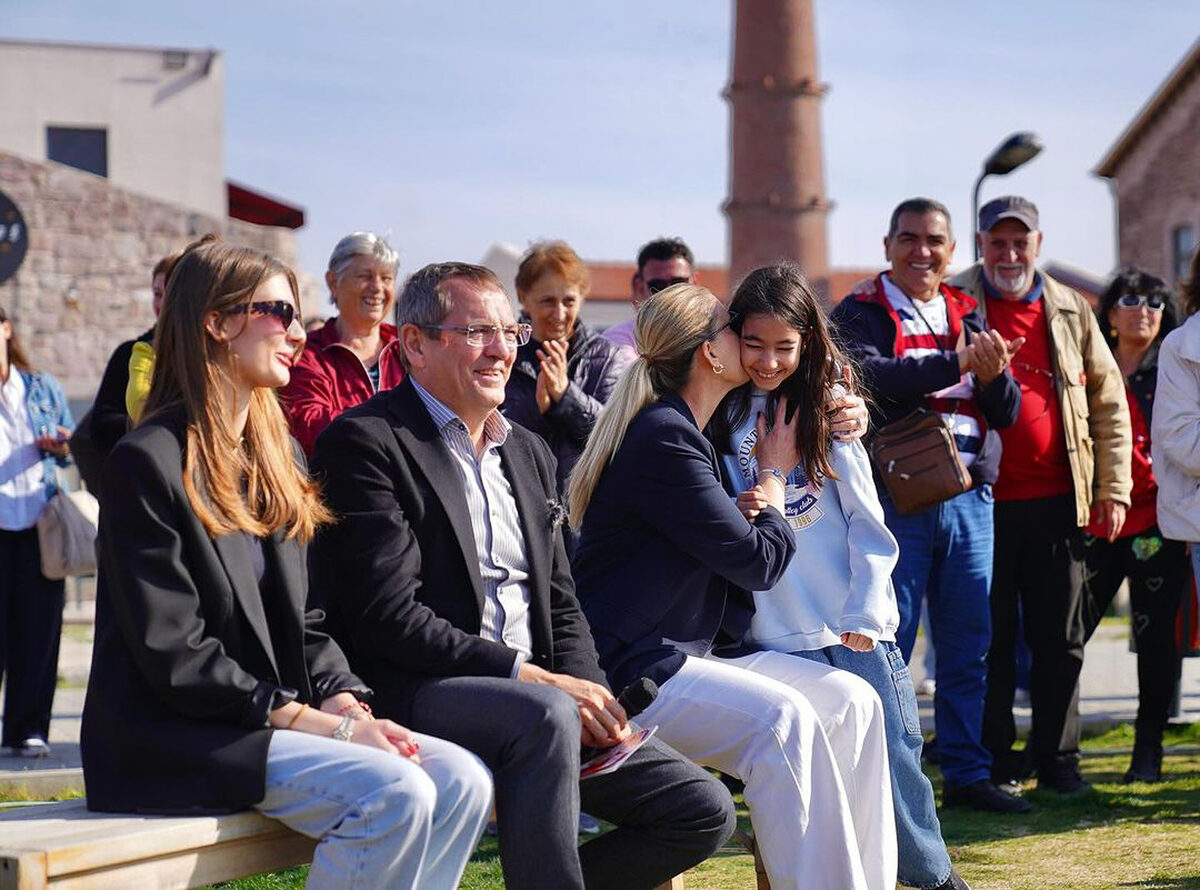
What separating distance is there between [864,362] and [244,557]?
323 centimetres

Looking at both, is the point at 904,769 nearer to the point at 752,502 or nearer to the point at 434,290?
the point at 752,502

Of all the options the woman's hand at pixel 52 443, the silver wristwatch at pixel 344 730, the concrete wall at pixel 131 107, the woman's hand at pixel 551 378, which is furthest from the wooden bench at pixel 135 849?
the concrete wall at pixel 131 107

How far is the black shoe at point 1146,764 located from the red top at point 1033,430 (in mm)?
1169

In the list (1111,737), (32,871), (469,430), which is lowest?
(1111,737)

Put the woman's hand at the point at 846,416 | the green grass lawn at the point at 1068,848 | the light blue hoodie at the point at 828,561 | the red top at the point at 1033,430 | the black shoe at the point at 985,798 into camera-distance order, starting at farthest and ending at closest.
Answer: the red top at the point at 1033,430, the black shoe at the point at 985,798, the green grass lawn at the point at 1068,848, the woman's hand at the point at 846,416, the light blue hoodie at the point at 828,561

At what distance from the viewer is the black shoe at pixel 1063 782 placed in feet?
21.3

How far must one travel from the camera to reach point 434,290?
13.2 feet

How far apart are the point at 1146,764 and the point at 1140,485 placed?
1203 millimetres

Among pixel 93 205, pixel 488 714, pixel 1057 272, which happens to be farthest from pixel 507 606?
pixel 1057 272

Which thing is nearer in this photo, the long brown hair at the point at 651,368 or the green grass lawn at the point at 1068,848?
the long brown hair at the point at 651,368

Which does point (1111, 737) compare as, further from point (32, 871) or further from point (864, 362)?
point (32, 871)

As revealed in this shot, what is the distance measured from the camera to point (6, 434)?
755cm

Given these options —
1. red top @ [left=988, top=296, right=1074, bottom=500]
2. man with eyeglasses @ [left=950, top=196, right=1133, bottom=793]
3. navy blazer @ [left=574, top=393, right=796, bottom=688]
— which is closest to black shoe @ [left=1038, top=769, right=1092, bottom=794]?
man with eyeglasses @ [left=950, top=196, right=1133, bottom=793]

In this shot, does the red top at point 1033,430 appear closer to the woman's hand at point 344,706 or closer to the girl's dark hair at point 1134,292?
the girl's dark hair at point 1134,292
